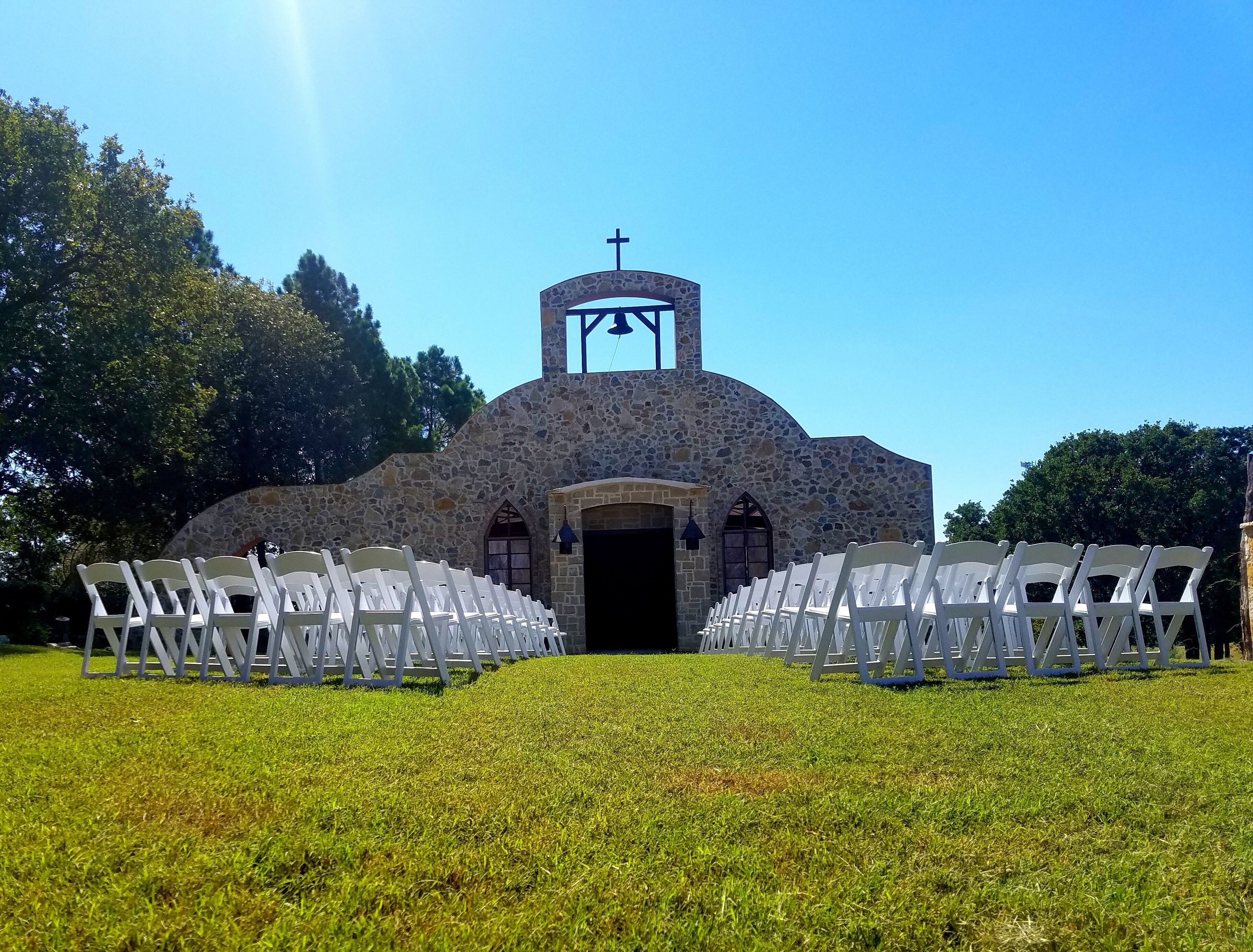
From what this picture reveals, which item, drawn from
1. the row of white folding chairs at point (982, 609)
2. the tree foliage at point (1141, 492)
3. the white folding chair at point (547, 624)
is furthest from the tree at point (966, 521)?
the row of white folding chairs at point (982, 609)

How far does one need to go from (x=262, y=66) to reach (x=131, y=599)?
15.7 ft

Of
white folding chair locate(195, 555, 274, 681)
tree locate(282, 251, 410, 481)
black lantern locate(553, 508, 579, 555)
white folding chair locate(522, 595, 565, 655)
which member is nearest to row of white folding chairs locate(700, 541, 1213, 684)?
white folding chair locate(195, 555, 274, 681)

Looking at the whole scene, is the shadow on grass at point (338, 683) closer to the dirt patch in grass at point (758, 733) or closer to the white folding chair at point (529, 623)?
the dirt patch in grass at point (758, 733)

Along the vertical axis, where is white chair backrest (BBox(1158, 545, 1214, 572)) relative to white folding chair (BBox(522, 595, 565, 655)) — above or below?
above

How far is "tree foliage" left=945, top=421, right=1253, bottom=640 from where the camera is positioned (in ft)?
85.8

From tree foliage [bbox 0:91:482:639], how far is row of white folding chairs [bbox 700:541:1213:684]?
496 inches

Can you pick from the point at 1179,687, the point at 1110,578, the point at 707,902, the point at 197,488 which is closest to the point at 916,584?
the point at 1179,687

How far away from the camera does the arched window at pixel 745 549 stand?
1648 centimetres

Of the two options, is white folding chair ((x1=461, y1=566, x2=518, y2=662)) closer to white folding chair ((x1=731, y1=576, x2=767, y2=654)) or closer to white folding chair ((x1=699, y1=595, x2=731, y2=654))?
white folding chair ((x1=731, y1=576, x2=767, y2=654))

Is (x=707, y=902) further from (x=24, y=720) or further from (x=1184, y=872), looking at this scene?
(x=24, y=720)

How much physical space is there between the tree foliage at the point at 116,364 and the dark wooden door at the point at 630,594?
316 inches

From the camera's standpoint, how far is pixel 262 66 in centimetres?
858

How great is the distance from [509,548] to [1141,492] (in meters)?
18.9

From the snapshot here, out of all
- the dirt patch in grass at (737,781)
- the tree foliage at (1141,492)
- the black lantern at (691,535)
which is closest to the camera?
the dirt patch in grass at (737,781)
